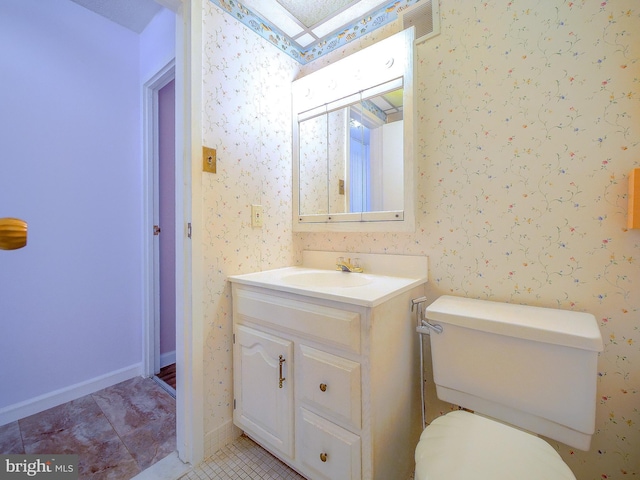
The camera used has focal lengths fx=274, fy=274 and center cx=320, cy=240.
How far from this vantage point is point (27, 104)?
1534 millimetres

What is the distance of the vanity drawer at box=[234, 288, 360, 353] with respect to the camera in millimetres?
928

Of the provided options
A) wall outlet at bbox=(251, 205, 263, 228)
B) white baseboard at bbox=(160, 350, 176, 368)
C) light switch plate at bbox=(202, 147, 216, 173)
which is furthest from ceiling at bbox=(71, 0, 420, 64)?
white baseboard at bbox=(160, 350, 176, 368)

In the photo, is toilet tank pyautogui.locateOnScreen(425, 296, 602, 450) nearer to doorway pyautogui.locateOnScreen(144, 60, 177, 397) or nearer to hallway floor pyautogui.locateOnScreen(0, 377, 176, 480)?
hallway floor pyautogui.locateOnScreen(0, 377, 176, 480)

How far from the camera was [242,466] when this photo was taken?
1.21 m

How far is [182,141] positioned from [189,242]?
17.6 inches

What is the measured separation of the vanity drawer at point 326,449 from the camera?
0.93 metres

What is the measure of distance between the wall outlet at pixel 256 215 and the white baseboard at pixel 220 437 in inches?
39.0

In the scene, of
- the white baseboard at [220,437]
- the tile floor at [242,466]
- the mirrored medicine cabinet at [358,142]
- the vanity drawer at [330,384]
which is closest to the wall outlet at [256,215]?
the mirrored medicine cabinet at [358,142]

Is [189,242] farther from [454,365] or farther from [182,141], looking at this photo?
[454,365]

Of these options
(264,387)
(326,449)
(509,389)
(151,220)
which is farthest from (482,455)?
(151,220)

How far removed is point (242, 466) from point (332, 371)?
2.32 ft

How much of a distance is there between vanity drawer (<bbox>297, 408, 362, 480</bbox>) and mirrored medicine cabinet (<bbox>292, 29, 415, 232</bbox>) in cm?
86

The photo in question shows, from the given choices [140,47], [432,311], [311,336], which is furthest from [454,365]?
[140,47]
